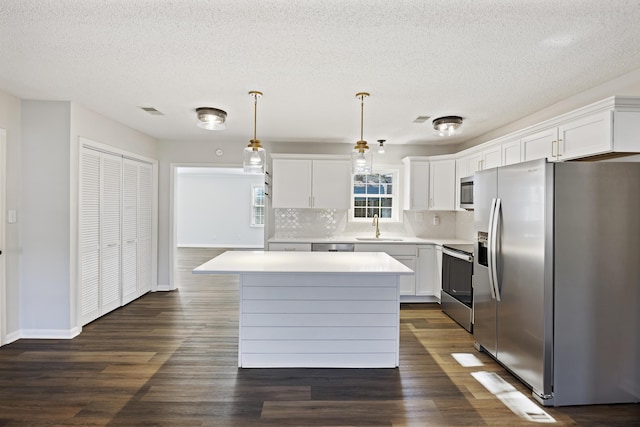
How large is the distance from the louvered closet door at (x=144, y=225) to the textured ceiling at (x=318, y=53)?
1.41 metres

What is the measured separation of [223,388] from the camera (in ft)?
8.27

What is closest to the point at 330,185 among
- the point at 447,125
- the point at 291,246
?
the point at 291,246

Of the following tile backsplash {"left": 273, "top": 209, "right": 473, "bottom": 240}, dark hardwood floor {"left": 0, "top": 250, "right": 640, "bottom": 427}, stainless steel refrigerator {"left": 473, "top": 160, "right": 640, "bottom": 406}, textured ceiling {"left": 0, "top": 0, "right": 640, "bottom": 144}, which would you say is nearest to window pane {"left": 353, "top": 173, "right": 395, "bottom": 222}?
tile backsplash {"left": 273, "top": 209, "right": 473, "bottom": 240}

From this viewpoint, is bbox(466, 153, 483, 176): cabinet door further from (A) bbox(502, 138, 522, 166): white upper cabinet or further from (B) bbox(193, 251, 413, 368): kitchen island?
(B) bbox(193, 251, 413, 368): kitchen island

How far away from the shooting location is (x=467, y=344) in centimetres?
338

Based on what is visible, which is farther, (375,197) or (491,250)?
(375,197)

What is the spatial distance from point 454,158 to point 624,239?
2722 mm

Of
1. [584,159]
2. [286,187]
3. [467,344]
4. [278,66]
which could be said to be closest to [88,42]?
[278,66]

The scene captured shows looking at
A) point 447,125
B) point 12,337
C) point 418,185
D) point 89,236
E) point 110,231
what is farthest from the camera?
point 418,185

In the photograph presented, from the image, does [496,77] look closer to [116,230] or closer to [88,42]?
[88,42]

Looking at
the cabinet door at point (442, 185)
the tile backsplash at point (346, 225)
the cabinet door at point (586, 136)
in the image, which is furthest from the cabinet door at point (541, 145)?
the tile backsplash at point (346, 225)

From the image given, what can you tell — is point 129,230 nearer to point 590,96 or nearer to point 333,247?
point 333,247

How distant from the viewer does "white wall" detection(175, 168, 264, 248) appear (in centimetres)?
1054

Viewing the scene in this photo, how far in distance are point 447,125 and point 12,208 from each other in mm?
4359
